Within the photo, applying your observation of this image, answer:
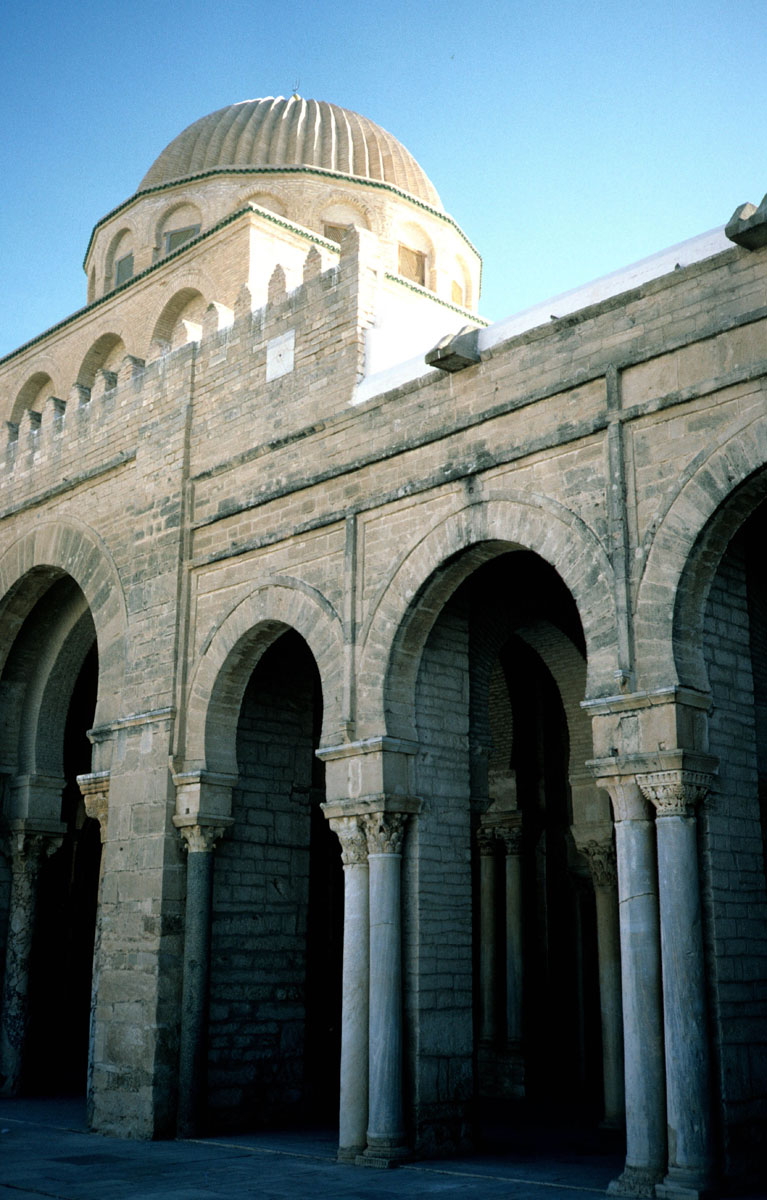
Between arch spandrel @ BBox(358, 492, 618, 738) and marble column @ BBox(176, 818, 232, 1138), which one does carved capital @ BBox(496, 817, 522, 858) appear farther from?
arch spandrel @ BBox(358, 492, 618, 738)

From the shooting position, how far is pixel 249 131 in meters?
18.0

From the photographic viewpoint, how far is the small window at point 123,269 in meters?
18.6

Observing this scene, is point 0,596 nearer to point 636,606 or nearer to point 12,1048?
point 12,1048

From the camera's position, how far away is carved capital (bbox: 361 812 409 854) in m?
8.20

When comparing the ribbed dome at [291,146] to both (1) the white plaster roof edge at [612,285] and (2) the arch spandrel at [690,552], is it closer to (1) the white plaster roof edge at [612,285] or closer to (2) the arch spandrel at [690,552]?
(1) the white plaster roof edge at [612,285]

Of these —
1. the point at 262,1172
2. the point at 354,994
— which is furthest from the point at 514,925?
the point at 262,1172

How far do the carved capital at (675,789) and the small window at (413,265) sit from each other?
12631 millimetres

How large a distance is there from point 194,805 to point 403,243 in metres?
10.9

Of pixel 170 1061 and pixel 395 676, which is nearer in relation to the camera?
pixel 395 676

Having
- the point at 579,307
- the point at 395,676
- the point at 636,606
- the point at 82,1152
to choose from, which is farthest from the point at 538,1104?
the point at 579,307

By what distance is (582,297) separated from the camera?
8.09 m

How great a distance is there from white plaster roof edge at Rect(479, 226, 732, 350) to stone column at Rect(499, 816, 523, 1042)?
5.63 meters

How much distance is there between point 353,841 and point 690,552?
125 inches

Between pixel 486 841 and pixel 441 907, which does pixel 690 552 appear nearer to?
pixel 441 907
